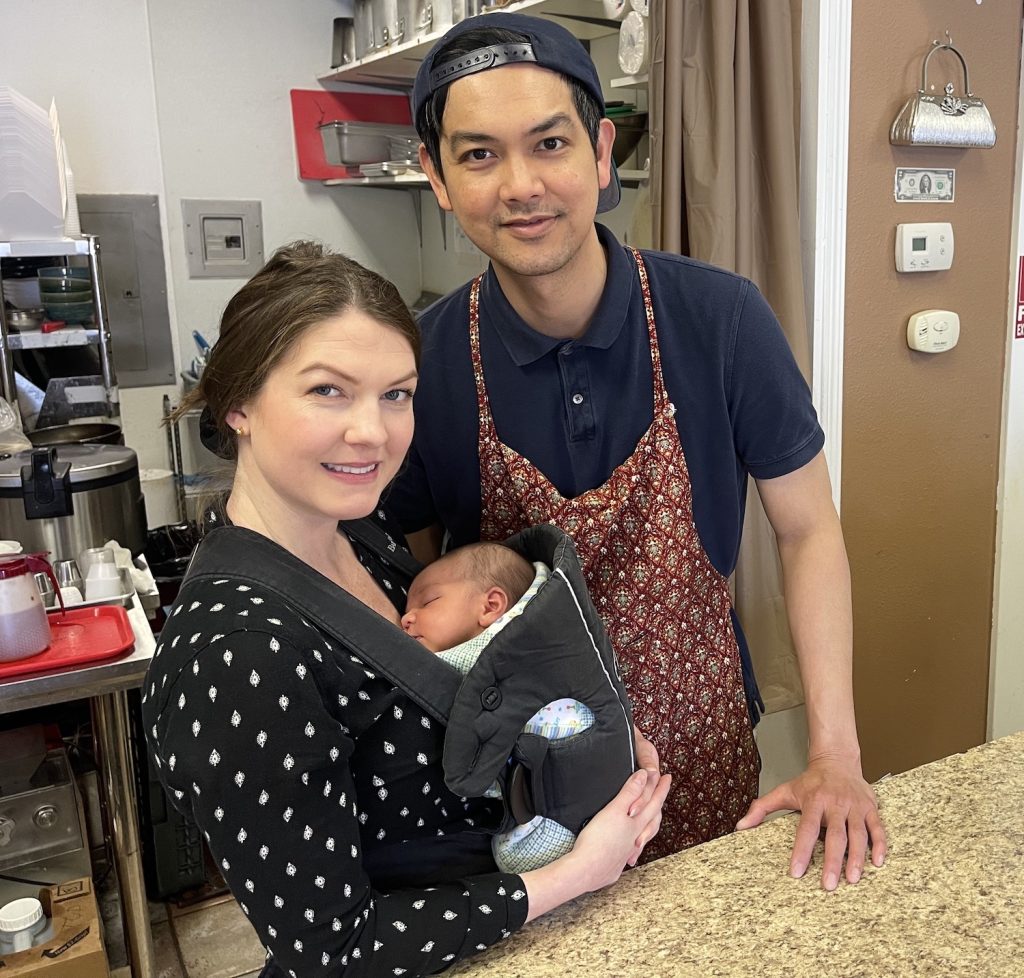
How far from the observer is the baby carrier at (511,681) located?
3.09 ft

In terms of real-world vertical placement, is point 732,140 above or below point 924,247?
above

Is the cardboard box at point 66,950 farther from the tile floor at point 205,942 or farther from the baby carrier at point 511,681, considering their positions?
the baby carrier at point 511,681

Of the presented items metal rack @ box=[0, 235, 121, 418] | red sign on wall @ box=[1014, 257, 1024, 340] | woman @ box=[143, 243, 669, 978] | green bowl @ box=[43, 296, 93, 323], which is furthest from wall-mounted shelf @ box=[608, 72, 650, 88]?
green bowl @ box=[43, 296, 93, 323]

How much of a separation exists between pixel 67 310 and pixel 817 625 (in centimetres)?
265

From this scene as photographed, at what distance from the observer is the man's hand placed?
37.7 inches

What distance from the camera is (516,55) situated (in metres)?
A: 1.24

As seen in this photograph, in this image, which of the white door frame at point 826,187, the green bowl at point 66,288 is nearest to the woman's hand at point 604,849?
the white door frame at point 826,187

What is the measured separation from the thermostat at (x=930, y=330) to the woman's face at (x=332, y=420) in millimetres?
1651

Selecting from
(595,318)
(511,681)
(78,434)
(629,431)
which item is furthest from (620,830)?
(78,434)

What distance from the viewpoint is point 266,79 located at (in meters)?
4.09

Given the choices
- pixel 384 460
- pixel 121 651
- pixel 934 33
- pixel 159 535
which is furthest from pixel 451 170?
pixel 159 535

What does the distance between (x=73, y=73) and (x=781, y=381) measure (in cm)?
337

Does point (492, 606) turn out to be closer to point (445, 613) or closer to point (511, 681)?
point (445, 613)

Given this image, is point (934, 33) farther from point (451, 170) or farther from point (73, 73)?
point (73, 73)
